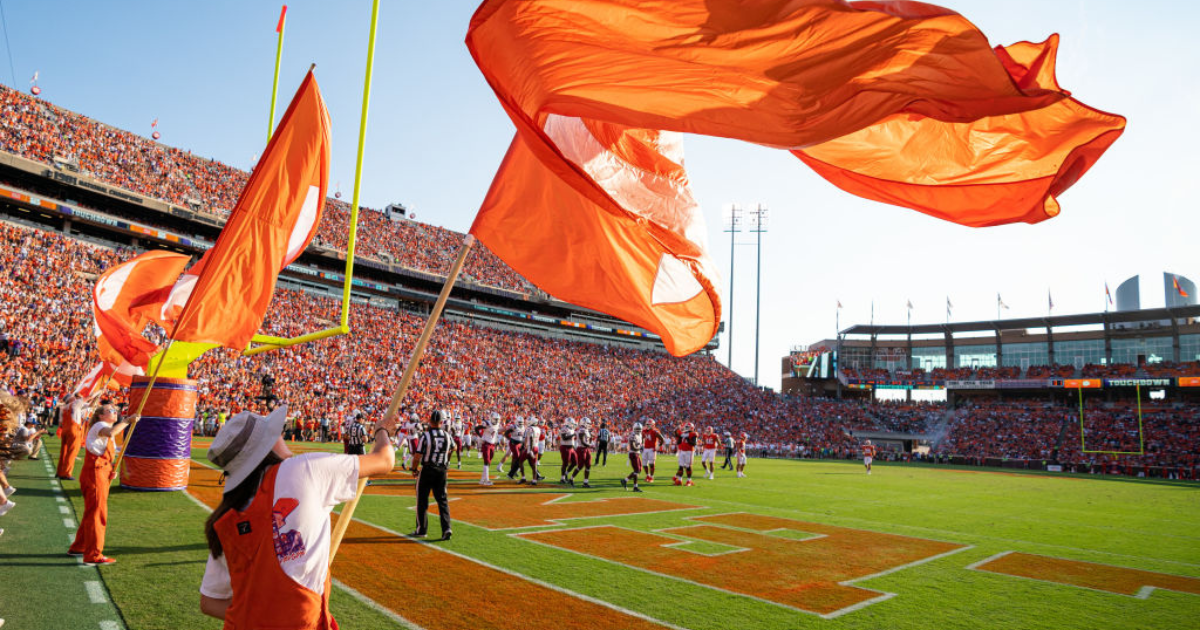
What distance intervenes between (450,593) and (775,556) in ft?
14.8

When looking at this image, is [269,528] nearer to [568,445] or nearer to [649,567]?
[649,567]

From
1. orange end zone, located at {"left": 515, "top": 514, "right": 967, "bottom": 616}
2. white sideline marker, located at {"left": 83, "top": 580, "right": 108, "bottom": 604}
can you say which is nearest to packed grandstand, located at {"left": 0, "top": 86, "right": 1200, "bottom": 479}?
white sideline marker, located at {"left": 83, "top": 580, "right": 108, "bottom": 604}

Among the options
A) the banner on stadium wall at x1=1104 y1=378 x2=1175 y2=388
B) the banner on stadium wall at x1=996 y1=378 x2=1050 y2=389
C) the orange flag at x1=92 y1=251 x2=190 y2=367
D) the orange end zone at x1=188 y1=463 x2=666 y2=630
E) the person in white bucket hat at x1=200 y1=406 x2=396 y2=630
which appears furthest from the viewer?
the banner on stadium wall at x1=996 y1=378 x2=1050 y2=389

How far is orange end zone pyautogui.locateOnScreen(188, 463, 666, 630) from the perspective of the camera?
561 centimetres

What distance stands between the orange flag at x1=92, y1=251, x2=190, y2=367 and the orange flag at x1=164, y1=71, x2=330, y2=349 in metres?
5.08

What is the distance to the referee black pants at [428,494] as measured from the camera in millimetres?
9117

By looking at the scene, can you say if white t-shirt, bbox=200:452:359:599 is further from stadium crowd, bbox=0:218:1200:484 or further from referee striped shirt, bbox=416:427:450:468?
stadium crowd, bbox=0:218:1200:484

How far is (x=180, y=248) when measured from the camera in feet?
134

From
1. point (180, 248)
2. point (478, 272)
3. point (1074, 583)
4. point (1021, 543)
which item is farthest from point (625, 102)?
point (478, 272)

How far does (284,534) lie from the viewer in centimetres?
257

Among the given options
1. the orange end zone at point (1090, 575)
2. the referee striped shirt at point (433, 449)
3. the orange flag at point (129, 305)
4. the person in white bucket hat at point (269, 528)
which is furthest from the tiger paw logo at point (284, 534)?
the orange flag at point (129, 305)

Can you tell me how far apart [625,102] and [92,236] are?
45874mm

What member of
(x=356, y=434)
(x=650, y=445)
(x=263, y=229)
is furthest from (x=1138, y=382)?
(x=263, y=229)

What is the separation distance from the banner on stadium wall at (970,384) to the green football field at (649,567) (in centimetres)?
4383
